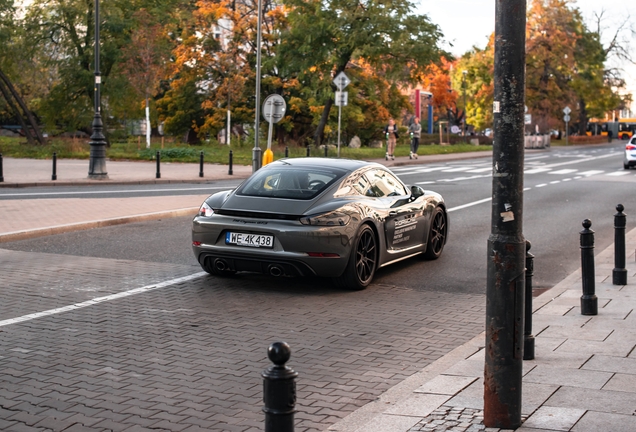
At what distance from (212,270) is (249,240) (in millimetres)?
966

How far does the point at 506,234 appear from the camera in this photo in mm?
4941

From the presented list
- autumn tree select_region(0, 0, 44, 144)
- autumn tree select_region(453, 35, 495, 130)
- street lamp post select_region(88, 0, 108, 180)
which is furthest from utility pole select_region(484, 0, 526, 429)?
autumn tree select_region(453, 35, 495, 130)

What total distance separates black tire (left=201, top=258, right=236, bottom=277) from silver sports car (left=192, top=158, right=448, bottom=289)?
0.4 inches

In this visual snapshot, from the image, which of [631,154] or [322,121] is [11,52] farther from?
[631,154]

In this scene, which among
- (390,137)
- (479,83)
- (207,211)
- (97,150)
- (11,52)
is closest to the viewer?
(207,211)

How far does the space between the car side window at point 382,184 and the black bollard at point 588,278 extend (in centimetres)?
296

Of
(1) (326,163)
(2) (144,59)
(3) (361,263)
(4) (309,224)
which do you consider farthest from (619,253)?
(2) (144,59)

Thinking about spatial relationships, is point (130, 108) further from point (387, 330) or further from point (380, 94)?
point (387, 330)

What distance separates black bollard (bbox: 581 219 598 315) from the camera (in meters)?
8.20

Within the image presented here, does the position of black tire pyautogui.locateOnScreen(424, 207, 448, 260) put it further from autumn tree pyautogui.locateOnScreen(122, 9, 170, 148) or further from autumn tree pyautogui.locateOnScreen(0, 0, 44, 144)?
autumn tree pyautogui.locateOnScreen(0, 0, 44, 144)

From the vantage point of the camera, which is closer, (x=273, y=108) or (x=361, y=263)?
(x=361, y=263)

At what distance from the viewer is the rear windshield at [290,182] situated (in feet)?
32.9

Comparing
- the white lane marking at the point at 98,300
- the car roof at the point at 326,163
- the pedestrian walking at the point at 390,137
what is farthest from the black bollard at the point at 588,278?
the pedestrian walking at the point at 390,137

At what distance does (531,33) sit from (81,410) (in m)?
78.9
